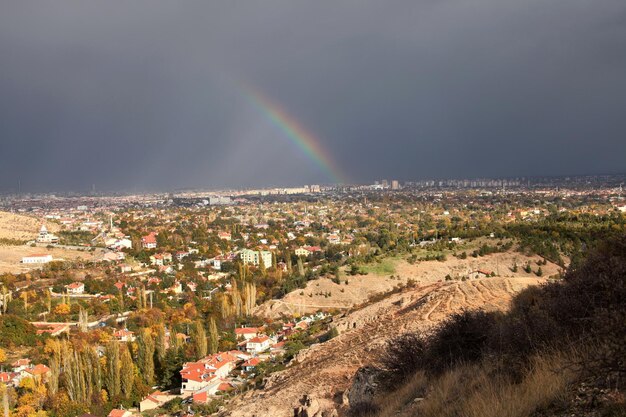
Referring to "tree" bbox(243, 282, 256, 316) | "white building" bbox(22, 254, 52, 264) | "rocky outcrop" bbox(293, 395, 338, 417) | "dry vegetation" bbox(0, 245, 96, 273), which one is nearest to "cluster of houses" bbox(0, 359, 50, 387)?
"tree" bbox(243, 282, 256, 316)

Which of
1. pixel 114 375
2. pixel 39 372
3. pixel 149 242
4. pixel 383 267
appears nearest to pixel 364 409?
pixel 114 375

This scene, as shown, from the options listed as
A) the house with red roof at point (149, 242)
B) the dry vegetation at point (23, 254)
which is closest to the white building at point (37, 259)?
the dry vegetation at point (23, 254)

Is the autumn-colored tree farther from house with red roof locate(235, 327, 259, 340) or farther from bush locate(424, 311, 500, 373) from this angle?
bush locate(424, 311, 500, 373)

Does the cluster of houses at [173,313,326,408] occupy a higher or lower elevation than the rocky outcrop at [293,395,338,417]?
lower

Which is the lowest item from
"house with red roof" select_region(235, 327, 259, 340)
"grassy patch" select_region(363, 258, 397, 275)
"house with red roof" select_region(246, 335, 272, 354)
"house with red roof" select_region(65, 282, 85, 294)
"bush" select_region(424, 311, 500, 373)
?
"house with red roof" select_region(235, 327, 259, 340)

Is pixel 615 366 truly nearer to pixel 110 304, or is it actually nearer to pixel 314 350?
pixel 314 350

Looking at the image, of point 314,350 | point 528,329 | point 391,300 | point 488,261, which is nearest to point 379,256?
point 488,261
